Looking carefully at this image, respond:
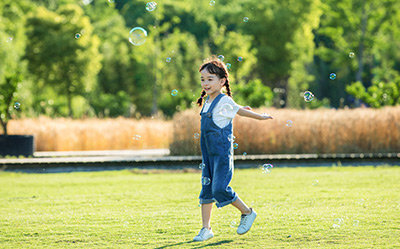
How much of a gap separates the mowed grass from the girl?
0.29 meters

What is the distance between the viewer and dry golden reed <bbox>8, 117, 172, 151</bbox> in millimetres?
18797

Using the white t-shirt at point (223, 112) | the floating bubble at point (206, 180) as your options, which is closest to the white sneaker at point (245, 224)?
the floating bubble at point (206, 180)

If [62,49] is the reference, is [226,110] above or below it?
below

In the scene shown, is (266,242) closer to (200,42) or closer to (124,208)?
(124,208)

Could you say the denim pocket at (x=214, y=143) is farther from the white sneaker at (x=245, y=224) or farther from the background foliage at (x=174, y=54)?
the background foliage at (x=174, y=54)

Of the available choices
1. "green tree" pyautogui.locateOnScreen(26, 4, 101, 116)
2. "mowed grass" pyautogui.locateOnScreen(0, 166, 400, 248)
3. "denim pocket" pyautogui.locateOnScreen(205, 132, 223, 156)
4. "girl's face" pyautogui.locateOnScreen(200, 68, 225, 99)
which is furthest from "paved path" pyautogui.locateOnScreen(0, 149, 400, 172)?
"green tree" pyautogui.locateOnScreen(26, 4, 101, 116)

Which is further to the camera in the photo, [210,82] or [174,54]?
[174,54]

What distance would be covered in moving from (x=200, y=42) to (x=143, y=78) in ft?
57.9

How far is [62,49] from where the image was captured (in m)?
35.1

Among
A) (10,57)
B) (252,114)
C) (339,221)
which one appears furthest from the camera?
(10,57)

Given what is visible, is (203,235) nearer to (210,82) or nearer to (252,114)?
(252,114)

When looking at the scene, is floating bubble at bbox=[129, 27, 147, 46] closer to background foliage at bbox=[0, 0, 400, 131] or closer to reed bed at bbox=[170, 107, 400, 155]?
reed bed at bbox=[170, 107, 400, 155]

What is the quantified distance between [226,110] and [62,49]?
31.2m

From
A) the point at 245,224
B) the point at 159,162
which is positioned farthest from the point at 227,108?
the point at 159,162
